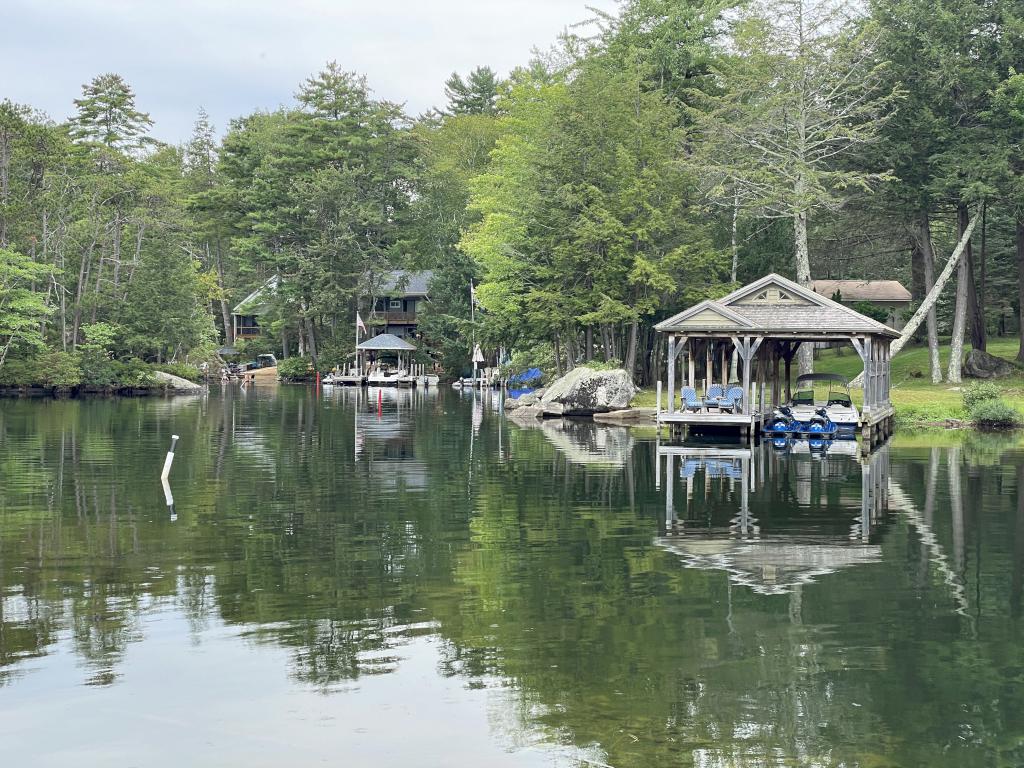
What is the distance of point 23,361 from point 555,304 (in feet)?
105

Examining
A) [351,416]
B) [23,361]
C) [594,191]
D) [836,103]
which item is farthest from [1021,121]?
[23,361]

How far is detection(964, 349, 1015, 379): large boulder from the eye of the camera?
57.5 m

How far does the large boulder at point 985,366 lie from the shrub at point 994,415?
12615 millimetres

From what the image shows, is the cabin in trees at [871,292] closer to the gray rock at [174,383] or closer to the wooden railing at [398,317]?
the wooden railing at [398,317]

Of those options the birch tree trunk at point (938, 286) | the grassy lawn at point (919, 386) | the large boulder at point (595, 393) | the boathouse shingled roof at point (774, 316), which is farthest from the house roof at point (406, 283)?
the boathouse shingled roof at point (774, 316)

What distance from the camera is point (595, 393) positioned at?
54719 mm

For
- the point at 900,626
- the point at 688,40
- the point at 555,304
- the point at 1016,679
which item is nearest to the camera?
the point at 1016,679

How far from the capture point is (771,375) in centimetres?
5188

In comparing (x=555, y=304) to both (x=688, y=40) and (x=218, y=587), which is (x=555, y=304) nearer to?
(x=688, y=40)

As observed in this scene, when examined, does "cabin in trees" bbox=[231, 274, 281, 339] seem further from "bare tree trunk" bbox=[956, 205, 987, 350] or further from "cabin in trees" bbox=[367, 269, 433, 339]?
"bare tree trunk" bbox=[956, 205, 987, 350]

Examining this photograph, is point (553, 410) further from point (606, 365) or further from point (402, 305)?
point (402, 305)

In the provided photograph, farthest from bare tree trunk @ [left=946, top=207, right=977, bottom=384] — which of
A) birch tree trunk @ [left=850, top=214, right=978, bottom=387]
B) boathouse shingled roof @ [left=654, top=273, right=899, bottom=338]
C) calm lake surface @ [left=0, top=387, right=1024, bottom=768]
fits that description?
calm lake surface @ [left=0, top=387, right=1024, bottom=768]

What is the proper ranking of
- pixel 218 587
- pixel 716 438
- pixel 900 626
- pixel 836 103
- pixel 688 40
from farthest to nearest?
pixel 688 40 < pixel 836 103 < pixel 716 438 < pixel 218 587 < pixel 900 626

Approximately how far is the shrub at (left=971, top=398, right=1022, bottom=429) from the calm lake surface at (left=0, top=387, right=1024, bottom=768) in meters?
17.1
